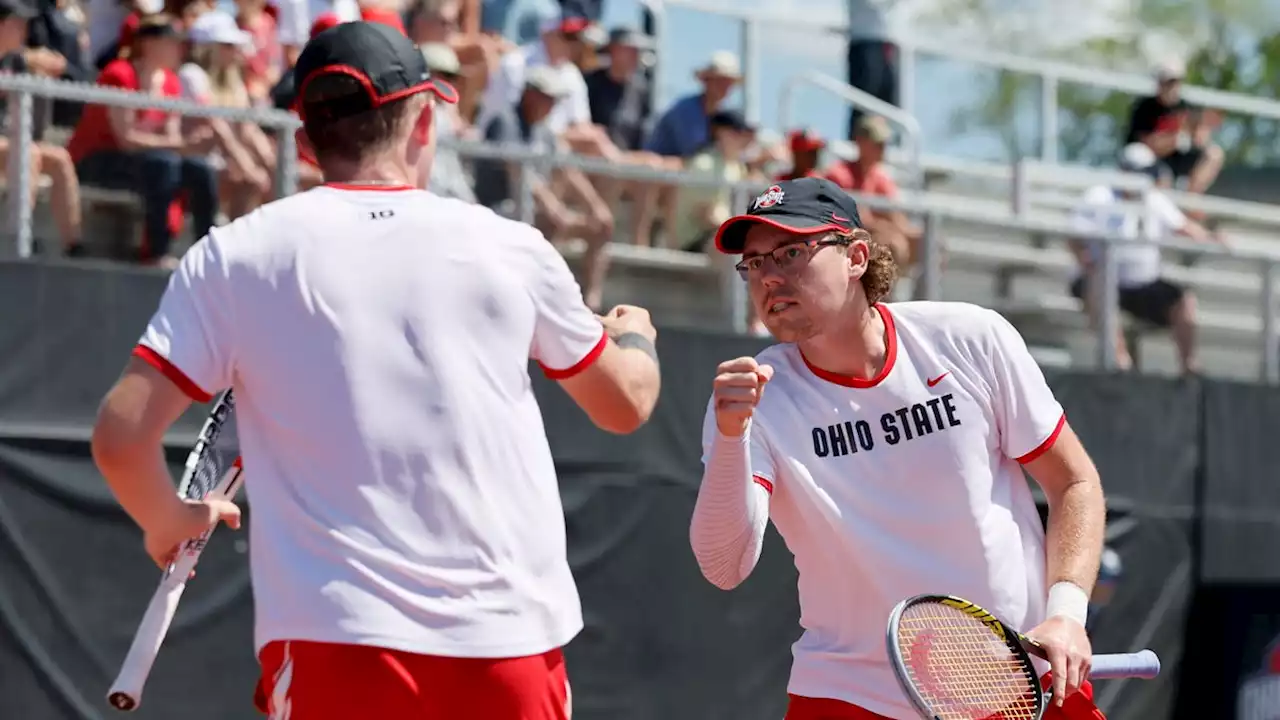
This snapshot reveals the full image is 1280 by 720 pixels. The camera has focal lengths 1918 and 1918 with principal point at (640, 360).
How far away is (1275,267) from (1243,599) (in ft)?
6.90

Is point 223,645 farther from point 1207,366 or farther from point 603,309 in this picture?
point 1207,366

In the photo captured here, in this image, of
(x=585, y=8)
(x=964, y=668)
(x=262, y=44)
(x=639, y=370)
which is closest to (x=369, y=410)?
(x=639, y=370)

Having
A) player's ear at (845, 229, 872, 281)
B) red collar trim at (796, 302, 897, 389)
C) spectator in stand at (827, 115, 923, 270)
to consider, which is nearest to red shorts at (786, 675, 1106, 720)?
red collar trim at (796, 302, 897, 389)

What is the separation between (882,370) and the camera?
4570mm

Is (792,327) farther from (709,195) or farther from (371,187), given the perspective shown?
(709,195)

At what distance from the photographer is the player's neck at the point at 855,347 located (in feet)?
15.0

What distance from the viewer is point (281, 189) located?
8281 millimetres

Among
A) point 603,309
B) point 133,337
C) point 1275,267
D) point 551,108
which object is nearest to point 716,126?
point 551,108

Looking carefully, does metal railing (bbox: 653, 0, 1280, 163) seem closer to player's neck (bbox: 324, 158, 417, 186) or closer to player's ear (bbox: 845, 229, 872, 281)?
player's ear (bbox: 845, 229, 872, 281)

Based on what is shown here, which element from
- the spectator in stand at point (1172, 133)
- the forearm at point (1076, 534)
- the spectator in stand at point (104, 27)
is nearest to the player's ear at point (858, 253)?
the forearm at point (1076, 534)

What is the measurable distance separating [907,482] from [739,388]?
0.82 meters

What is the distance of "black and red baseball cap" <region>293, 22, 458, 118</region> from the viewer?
3391 mm

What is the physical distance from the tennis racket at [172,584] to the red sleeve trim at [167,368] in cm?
25

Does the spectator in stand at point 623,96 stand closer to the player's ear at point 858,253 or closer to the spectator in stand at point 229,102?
the spectator in stand at point 229,102
